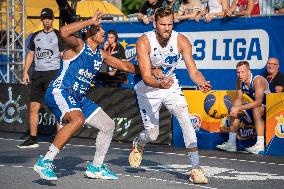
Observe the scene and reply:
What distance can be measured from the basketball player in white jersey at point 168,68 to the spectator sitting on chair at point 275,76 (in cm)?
404

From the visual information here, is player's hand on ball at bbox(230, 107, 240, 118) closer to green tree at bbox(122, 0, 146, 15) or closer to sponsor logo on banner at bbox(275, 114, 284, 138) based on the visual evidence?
sponsor logo on banner at bbox(275, 114, 284, 138)

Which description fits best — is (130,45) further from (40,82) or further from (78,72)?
(78,72)

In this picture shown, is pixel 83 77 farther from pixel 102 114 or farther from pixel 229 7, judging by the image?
pixel 229 7

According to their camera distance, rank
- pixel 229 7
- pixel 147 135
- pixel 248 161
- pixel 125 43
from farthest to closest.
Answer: pixel 125 43 → pixel 229 7 → pixel 248 161 → pixel 147 135

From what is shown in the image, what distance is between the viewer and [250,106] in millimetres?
14078

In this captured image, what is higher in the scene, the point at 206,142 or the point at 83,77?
the point at 83,77

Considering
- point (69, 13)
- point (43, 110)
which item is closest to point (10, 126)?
point (43, 110)

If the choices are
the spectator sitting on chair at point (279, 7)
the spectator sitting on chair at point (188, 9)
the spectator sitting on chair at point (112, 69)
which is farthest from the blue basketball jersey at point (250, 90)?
the spectator sitting on chair at point (112, 69)

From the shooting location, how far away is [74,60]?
10594mm

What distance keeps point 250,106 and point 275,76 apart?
39.5 inches

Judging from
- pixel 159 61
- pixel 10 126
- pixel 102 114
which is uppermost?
pixel 159 61

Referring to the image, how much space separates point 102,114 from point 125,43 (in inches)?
298

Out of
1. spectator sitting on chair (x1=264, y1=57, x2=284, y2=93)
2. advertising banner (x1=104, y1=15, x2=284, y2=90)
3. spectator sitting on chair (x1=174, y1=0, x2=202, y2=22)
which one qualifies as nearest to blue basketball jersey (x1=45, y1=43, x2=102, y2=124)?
spectator sitting on chair (x1=264, y1=57, x2=284, y2=93)

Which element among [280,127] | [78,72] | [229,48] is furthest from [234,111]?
[78,72]
